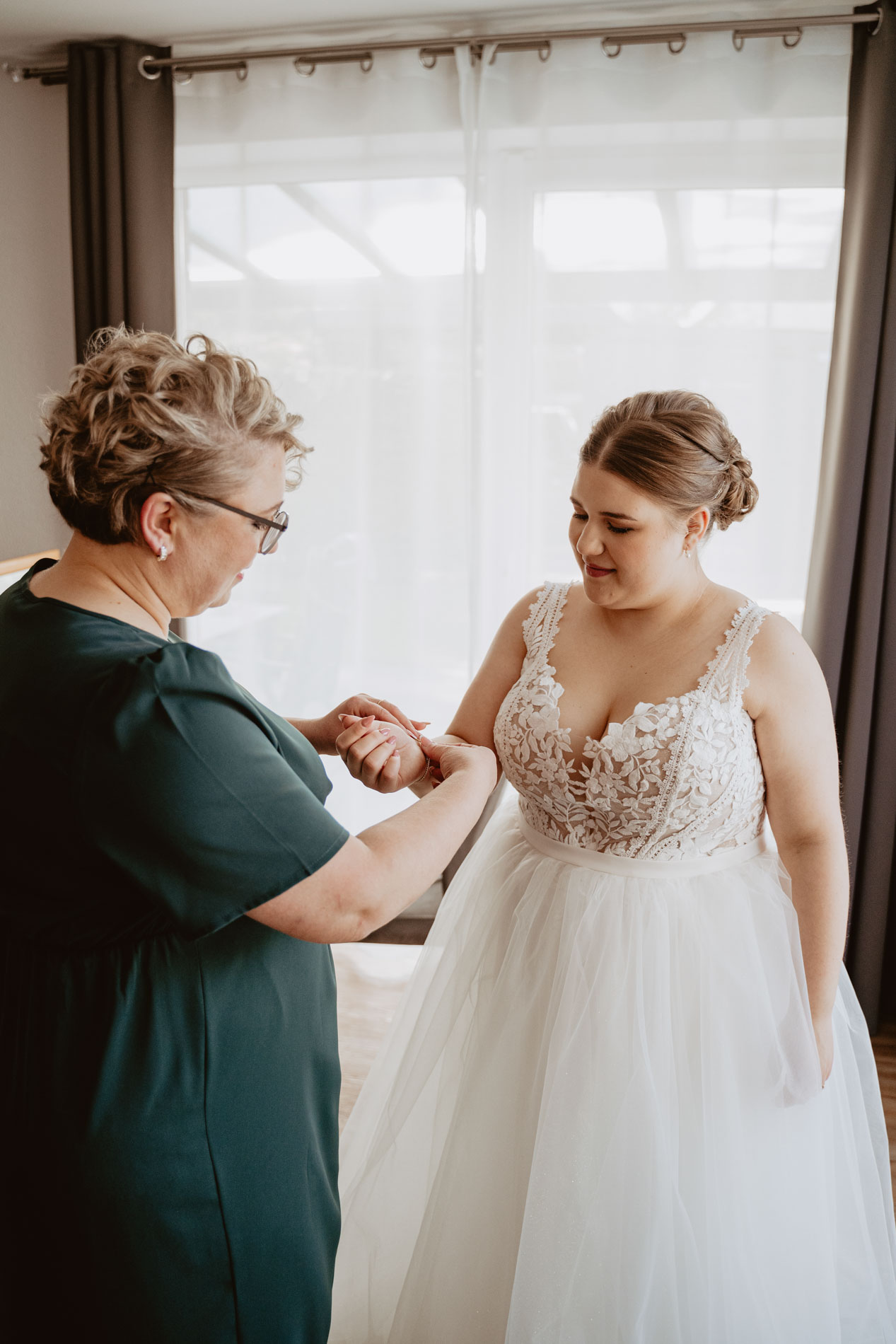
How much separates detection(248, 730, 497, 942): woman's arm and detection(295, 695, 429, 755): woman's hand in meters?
0.42

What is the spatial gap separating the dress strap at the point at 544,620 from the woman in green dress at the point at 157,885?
1.82 feet

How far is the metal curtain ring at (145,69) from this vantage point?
283 centimetres

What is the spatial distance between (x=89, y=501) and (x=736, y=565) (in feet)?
7.55

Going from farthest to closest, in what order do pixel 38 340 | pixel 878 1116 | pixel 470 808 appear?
pixel 38 340 → pixel 878 1116 → pixel 470 808

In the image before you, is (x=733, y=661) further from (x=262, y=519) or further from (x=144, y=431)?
(x=144, y=431)

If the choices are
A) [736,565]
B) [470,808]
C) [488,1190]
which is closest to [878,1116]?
[488,1190]

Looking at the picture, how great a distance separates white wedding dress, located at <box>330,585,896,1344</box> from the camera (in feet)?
4.46

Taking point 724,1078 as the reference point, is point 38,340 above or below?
above

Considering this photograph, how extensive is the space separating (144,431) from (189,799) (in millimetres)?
392

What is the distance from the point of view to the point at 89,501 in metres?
0.97

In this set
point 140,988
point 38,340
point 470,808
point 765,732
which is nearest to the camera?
point 140,988

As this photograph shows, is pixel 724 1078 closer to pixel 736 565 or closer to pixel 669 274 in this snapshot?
pixel 736 565

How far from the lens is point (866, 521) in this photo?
102 inches

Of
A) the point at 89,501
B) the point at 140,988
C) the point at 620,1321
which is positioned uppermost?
the point at 89,501
